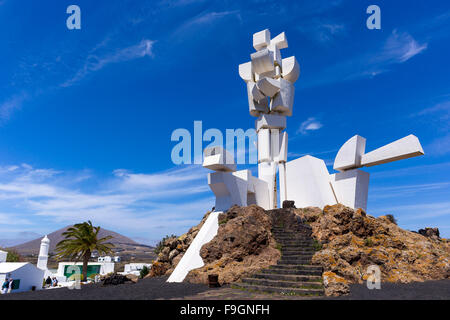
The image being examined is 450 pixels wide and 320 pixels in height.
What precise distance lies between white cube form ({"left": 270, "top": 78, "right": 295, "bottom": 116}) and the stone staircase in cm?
1128

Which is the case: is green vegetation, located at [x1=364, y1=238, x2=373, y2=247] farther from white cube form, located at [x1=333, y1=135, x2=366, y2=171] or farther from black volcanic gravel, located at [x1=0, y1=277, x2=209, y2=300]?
black volcanic gravel, located at [x1=0, y1=277, x2=209, y2=300]

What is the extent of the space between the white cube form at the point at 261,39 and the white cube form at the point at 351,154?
10323 millimetres

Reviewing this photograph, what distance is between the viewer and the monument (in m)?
14.0

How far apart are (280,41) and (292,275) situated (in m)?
18.5

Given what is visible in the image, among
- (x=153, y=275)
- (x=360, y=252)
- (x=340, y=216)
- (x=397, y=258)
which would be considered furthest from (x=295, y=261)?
(x=153, y=275)

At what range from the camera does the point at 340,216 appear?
1287 cm

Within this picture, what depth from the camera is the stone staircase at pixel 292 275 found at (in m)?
7.58

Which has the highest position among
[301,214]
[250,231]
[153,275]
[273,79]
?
[273,79]

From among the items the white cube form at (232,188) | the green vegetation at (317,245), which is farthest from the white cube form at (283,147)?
the green vegetation at (317,245)

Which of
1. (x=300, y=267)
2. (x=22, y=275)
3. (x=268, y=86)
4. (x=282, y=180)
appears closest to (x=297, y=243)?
(x=300, y=267)

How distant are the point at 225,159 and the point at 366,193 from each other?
939 cm

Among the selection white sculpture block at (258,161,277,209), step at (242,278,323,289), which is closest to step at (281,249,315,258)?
step at (242,278,323,289)
